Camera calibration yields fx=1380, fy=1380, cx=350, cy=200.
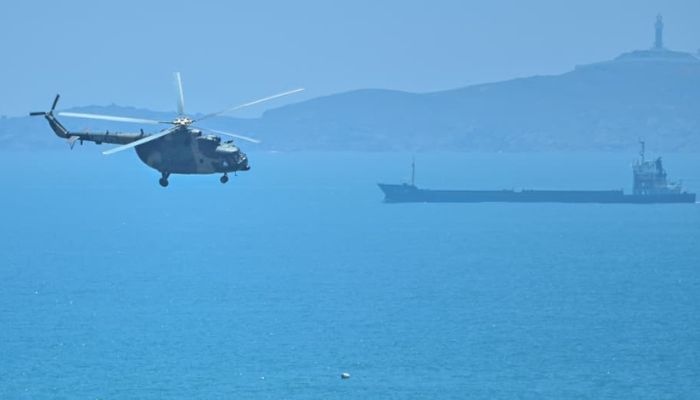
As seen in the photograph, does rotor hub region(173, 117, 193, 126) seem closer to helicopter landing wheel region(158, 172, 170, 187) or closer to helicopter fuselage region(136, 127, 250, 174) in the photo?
helicopter fuselage region(136, 127, 250, 174)

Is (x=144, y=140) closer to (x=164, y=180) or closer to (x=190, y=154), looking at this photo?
(x=164, y=180)

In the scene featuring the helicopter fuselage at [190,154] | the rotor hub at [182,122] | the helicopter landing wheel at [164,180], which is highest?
the rotor hub at [182,122]

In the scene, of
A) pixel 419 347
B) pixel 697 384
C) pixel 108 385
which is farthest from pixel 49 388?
pixel 697 384

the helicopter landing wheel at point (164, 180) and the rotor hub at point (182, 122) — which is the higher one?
the rotor hub at point (182, 122)

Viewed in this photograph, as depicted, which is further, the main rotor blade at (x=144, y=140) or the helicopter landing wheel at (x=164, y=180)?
the helicopter landing wheel at (x=164, y=180)

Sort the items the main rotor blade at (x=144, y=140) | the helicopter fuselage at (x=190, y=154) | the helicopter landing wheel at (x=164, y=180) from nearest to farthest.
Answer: the main rotor blade at (x=144, y=140) < the helicopter landing wheel at (x=164, y=180) < the helicopter fuselage at (x=190, y=154)

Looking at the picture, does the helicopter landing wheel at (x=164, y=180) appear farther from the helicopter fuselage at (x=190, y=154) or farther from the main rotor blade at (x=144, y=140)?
the main rotor blade at (x=144, y=140)

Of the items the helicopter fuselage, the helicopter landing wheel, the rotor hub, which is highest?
the rotor hub

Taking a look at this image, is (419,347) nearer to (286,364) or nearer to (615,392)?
(286,364)

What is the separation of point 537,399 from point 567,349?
35.5 meters

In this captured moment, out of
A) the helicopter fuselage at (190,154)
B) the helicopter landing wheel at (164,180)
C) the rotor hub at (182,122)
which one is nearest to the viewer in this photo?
Answer: the helicopter landing wheel at (164,180)

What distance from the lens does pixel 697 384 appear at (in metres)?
171

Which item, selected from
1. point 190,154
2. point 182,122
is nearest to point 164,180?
point 190,154

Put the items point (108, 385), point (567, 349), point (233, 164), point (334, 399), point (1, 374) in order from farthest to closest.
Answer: point (567, 349), point (1, 374), point (108, 385), point (334, 399), point (233, 164)
